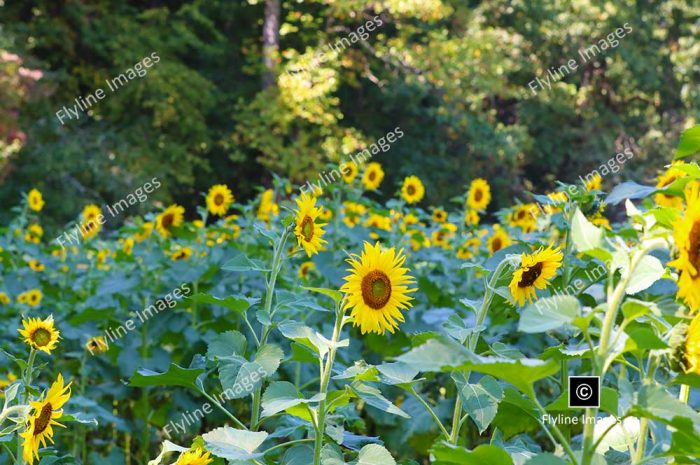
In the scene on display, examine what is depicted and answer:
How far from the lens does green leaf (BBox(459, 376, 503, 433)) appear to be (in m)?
1.47

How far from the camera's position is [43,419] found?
5.24 ft

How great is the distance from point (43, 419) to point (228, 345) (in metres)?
0.35

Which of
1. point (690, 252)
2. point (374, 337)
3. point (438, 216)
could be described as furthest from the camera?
point (438, 216)

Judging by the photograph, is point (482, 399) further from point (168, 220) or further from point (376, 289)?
point (168, 220)

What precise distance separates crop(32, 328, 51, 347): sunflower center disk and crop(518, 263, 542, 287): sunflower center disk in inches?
38.0

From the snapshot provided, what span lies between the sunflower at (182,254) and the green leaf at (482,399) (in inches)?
101

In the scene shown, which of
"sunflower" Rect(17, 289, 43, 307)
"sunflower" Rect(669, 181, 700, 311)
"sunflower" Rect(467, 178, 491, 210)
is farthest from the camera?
"sunflower" Rect(467, 178, 491, 210)

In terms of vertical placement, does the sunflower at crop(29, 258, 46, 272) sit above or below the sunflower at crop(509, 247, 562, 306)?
below

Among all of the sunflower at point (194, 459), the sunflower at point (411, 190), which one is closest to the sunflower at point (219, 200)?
the sunflower at point (411, 190)

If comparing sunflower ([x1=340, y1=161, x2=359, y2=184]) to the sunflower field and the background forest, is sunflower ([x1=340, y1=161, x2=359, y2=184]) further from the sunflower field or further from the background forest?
the background forest

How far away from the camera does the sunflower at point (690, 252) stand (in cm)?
103

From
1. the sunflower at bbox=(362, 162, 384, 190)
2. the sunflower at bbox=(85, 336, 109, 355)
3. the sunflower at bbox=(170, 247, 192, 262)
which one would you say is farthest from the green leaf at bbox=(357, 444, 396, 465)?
the sunflower at bbox=(362, 162, 384, 190)

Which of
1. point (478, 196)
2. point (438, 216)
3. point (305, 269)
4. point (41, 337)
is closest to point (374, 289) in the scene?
point (41, 337)

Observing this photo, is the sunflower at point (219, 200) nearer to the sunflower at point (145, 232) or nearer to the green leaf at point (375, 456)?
the sunflower at point (145, 232)
